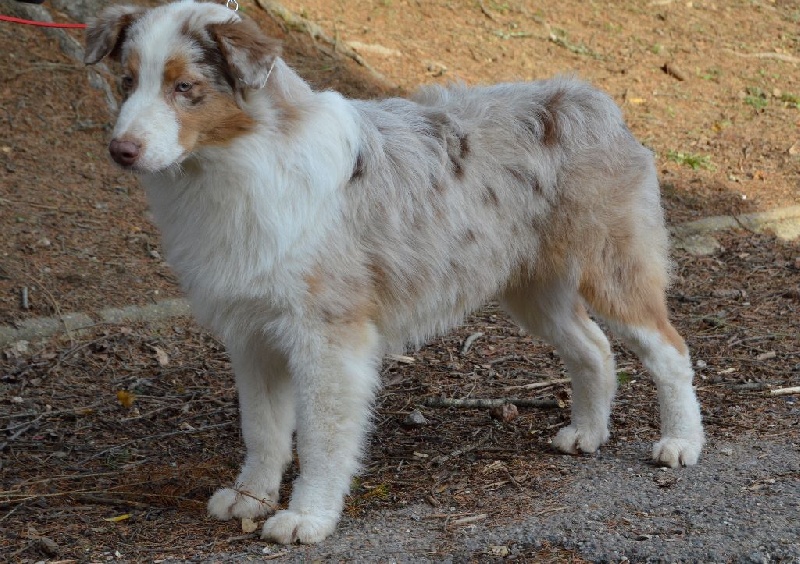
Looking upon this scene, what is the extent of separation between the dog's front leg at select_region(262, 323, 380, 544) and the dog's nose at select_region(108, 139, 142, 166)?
40.1 inches

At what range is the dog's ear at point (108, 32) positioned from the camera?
4.09 m

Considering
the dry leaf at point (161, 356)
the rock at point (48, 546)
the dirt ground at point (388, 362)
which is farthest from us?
the dry leaf at point (161, 356)

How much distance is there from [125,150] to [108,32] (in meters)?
0.66

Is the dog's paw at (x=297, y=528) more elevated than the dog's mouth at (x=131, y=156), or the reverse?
the dog's mouth at (x=131, y=156)

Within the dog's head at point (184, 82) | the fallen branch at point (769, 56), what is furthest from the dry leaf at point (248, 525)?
the fallen branch at point (769, 56)

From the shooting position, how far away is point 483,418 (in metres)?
5.61

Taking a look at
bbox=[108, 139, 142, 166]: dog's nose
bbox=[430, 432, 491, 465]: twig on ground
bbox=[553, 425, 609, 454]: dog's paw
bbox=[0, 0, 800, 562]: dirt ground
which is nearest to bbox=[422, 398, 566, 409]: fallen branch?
bbox=[0, 0, 800, 562]: dirt ground

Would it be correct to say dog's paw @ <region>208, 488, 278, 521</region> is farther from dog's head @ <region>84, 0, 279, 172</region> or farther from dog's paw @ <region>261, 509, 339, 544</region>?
dog's head @ <region>84, 0, 279, 172</region>

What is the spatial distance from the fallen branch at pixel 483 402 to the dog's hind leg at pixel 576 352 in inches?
18.2

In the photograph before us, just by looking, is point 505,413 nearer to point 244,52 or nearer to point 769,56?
point 244,52

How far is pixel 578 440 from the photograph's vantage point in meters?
5.14

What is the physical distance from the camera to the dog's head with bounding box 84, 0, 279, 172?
3.76 meters

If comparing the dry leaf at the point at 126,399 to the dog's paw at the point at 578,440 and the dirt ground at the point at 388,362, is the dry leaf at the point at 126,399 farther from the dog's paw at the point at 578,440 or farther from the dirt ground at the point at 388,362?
the dog's paw at the point at 578,440

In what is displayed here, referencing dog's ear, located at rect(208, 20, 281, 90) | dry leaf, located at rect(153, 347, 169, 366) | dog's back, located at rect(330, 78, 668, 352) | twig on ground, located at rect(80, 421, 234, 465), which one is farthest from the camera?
dry leaf, located at rect(153, 347, 169, 366)
